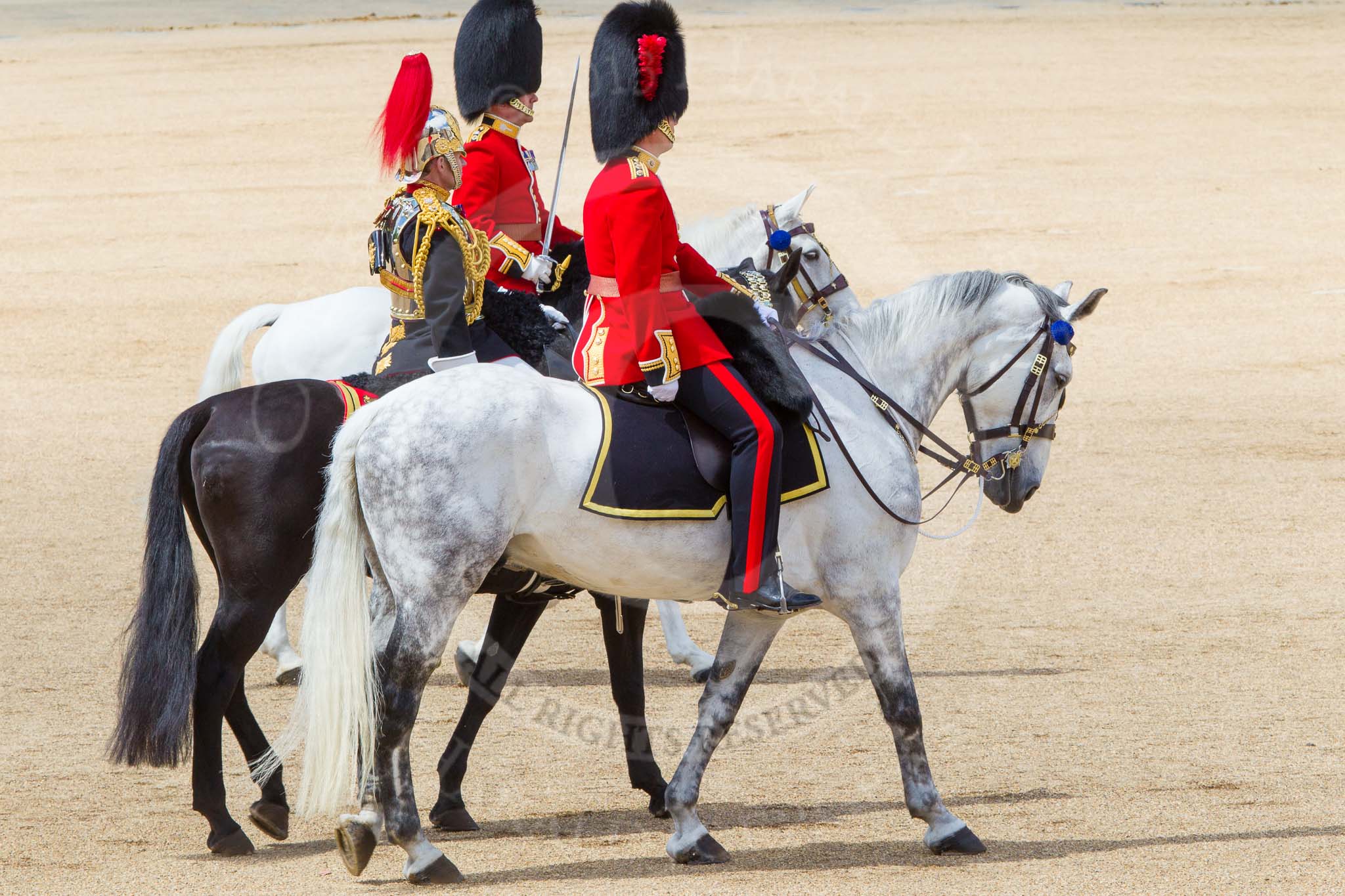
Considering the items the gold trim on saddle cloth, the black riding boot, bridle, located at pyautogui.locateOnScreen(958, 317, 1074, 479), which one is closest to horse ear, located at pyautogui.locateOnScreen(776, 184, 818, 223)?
bridle, located at pyautogui.locateOnScreen(958, 317, 1074, 479)

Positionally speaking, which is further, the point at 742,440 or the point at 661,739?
the point at 661,739

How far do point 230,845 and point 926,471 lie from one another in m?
6.41

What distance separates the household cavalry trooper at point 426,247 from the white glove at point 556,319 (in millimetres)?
288

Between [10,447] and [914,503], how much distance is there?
7.97 m

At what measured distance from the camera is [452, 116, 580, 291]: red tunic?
5.91 meters

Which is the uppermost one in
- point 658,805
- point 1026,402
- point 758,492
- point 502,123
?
point 502,123

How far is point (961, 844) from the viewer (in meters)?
4.71

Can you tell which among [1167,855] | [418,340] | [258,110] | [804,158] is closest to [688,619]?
[418,340]

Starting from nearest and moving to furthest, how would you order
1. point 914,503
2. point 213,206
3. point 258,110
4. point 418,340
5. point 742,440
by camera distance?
point 742,440
point 914,503
point 418,340
point 213,206
point 258,110

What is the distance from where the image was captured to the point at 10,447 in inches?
435

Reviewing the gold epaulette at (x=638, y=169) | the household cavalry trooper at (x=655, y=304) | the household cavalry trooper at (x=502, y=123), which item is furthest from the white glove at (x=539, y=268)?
the gold epaulette at (x=638, y=169)

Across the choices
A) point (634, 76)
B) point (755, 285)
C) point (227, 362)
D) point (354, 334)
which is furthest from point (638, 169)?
point (227, 362)

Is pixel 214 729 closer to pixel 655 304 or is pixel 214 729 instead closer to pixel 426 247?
pixel 426 247

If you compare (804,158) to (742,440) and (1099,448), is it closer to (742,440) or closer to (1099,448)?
(1099,448)
